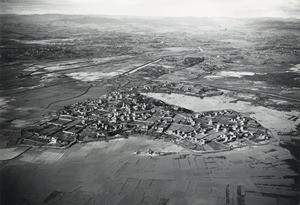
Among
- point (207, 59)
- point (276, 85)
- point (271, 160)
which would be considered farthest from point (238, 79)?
point (271, 160)

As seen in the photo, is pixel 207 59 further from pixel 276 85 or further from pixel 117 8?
pixel 117 8

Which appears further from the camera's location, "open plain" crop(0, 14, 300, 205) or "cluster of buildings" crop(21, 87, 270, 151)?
"cluster of buildings" crop(21, 87, 270, 151)

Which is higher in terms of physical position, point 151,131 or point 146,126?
point 146,126

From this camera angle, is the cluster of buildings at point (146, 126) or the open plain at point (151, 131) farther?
the cluster of buildings at point (146, 126)

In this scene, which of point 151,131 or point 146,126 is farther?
point 146,126

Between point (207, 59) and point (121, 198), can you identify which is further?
point (207, 59)

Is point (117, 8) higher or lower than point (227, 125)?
higher

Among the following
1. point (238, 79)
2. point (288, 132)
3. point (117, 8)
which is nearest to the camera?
point (288, 132)

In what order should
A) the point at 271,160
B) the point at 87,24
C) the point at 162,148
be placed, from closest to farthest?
the point at 271,160, the point at 162,148, the point at 87,24
